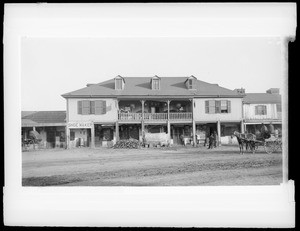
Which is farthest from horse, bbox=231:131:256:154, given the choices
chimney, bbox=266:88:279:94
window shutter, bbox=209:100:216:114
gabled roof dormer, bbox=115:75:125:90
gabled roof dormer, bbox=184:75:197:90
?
gabled roof dormer, bbox=115:75:125:90

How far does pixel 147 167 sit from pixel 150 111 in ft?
7.85

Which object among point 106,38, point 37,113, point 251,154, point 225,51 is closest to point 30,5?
point 106,38

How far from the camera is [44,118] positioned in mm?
13508

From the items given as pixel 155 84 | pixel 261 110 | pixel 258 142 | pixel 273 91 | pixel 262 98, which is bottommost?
pixel 258 142

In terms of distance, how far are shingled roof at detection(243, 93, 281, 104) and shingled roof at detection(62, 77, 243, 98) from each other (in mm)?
400

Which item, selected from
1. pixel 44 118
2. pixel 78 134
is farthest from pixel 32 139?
pixel 78 134

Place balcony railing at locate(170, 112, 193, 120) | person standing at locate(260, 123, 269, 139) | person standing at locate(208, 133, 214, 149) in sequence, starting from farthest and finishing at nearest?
balcony railing at locate(170, 112, 193, 120) → person standing at locate(208, 133, 214, 149) → person standing at locate(260, 123, 269, 139)

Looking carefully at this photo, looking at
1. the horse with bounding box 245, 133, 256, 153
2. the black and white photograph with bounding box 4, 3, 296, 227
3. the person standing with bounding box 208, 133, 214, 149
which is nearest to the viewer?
the black and white photograph with bounding box 4, 3, 296, 227

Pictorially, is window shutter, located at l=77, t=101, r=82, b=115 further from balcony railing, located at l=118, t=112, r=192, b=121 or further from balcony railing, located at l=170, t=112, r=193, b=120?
balcony railing, located at l=170, t=112, r=193, b=120

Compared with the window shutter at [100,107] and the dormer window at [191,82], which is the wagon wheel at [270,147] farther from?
the window shutter at [100,107]

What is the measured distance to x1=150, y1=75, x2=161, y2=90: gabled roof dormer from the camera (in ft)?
44.9

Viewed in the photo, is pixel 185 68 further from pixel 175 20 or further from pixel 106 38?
pixel 106 38

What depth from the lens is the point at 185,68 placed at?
13.3 m

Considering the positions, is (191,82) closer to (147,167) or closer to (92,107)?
(147,167)
